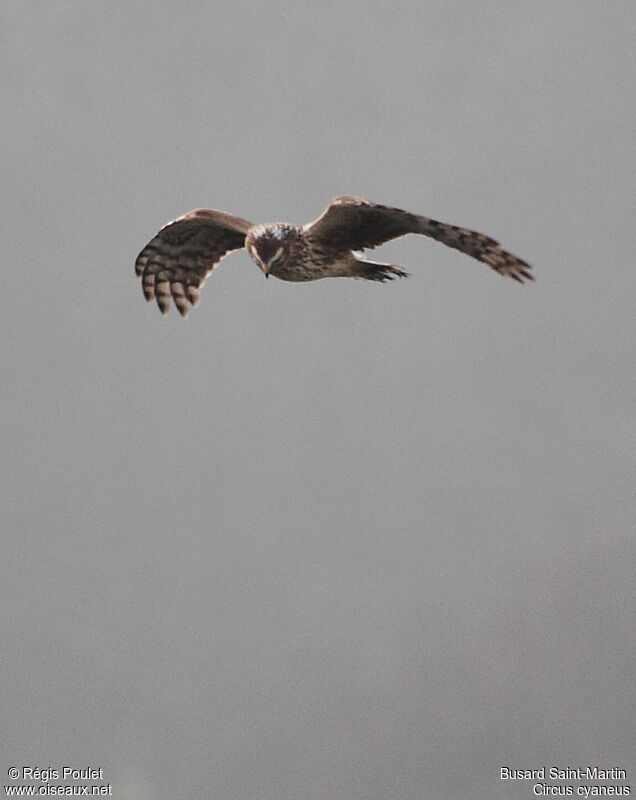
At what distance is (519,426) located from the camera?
114 meters

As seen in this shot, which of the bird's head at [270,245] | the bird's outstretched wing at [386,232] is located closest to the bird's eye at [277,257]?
the bird's head at [270,245]

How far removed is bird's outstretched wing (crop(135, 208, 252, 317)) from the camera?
908 centimetres

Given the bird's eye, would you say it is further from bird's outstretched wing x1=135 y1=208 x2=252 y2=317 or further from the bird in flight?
bird's outstretched wing x1=135 y1=208 x2=252 y2=317

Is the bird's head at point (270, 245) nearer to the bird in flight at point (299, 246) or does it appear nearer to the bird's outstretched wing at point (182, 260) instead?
the bird in flight at point (299, 246)

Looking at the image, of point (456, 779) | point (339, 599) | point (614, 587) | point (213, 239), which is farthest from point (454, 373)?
point (213, 239)

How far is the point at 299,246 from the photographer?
24.4 ft

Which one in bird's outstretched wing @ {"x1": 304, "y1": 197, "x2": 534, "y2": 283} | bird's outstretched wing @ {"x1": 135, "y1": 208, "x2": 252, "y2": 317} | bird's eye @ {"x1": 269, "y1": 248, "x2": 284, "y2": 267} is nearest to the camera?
bird's outstretched wing @ {"x1": 304, "y1": 197, "x2": 534, "y2": 283}

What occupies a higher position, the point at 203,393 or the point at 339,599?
the point at 203,393

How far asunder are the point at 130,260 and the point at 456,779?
132m

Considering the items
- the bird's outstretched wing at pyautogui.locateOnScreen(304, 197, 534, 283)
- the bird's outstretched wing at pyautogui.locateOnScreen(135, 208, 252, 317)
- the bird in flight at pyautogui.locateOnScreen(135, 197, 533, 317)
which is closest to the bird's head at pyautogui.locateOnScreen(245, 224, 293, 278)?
the bird in flight at pyautogui.locateOnScreen(135, 197, 533, 317)

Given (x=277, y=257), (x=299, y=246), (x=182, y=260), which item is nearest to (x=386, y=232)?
(x=299, y=246)

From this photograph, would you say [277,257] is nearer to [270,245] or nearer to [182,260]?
[270,245]

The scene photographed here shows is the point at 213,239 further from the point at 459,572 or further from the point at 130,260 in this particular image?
the point at 130,260

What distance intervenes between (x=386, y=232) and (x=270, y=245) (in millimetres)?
807
